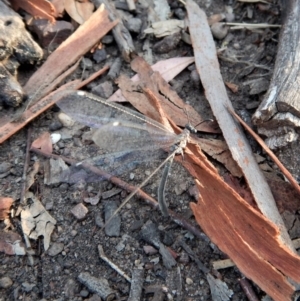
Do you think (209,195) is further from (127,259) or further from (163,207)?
(127,259)

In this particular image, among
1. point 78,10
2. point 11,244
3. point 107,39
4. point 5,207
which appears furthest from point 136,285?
point 78,10

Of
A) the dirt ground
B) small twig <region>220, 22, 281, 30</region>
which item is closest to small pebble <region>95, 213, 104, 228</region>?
the dirt ground

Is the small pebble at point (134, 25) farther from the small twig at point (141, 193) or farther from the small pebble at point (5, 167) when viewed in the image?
the small pebble at point (5, 167)

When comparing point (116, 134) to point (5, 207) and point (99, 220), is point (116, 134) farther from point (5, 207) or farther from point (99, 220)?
point (5, 207)

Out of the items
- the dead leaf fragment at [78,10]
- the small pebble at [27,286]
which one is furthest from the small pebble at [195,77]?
the small pebble at [27,286]

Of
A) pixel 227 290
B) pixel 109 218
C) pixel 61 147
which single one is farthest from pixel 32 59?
pixel 227 290

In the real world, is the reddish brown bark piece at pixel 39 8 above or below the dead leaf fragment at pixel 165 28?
above

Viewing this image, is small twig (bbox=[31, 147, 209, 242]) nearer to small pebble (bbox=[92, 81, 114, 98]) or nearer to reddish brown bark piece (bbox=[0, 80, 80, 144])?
reddish brown bark piece (bbox=[0, 80, 80, 144])
